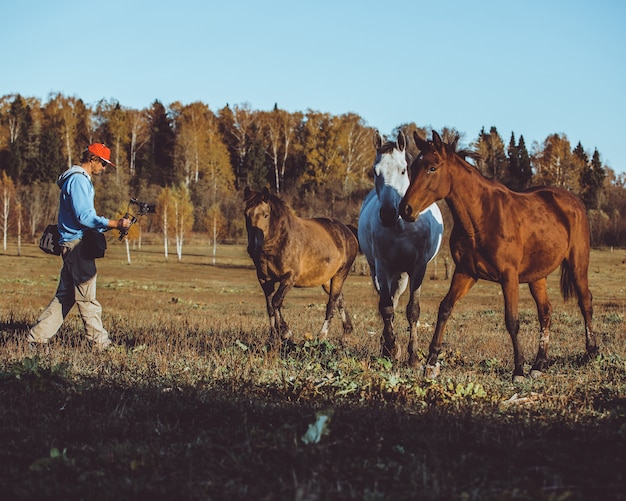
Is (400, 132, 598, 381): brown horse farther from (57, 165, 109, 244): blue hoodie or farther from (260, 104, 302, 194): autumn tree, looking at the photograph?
→ (260, 104, 302, 194): autumn tree

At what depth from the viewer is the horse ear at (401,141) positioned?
7.83 meters

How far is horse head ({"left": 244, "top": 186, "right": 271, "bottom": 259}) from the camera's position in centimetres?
947

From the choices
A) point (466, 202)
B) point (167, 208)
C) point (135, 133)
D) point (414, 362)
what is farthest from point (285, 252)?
point (135, 133)

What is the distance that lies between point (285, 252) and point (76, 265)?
3.39 m

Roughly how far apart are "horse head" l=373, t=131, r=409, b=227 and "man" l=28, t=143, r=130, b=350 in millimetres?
3169

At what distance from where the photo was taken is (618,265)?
5888 cm

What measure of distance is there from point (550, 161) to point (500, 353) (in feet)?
271

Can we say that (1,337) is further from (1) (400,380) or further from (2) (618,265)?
(2) (618,265)

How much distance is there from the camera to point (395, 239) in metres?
8.11

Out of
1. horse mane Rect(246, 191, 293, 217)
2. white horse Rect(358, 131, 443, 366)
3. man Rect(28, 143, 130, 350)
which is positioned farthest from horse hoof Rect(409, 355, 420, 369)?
man Rect(28, 143, 130, 350)

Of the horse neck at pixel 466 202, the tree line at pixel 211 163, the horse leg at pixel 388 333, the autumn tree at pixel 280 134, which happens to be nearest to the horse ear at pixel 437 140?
the horse neck at pixel 466 202

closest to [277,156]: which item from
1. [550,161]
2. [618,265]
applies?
[550,161]

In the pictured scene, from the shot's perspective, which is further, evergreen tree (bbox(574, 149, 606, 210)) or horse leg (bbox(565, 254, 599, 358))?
evergreen tree (bbox(574, 149, 606, 210))

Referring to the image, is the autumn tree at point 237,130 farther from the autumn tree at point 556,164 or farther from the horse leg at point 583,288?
the horse leg at point 583,288
